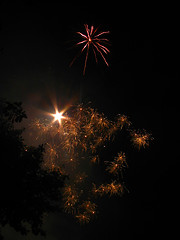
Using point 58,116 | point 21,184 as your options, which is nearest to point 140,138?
point 58,116

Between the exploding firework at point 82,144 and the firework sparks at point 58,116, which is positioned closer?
the exploding firework at point 82,144

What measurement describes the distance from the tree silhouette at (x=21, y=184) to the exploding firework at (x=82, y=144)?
7872 mm

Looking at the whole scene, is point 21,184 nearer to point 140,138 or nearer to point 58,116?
point 58,116

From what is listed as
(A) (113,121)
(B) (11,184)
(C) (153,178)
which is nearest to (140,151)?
(C) (153,178)

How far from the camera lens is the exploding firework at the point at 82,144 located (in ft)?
43.4

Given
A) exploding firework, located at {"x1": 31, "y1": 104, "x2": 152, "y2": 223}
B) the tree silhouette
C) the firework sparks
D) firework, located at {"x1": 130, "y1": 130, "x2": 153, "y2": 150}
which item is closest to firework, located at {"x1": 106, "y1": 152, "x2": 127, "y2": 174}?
exploding firework, located at {"x1": 31, "y1": 104, "x2": 152, "y2": 223}

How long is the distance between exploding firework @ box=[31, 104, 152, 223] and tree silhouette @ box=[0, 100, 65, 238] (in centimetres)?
787

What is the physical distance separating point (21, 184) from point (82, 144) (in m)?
8.82

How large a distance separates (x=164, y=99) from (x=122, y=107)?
356cm

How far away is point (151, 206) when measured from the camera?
13.6 m

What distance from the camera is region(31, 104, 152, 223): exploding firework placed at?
13.2 metres

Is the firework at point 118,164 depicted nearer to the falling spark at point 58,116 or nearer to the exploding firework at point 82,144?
the exploding firework at point 82,144

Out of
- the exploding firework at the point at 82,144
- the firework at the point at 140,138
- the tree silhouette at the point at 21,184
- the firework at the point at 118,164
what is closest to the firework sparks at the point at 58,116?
the exploding firework at the point at 82,144

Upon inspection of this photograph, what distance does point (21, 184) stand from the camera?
4.93 metres
